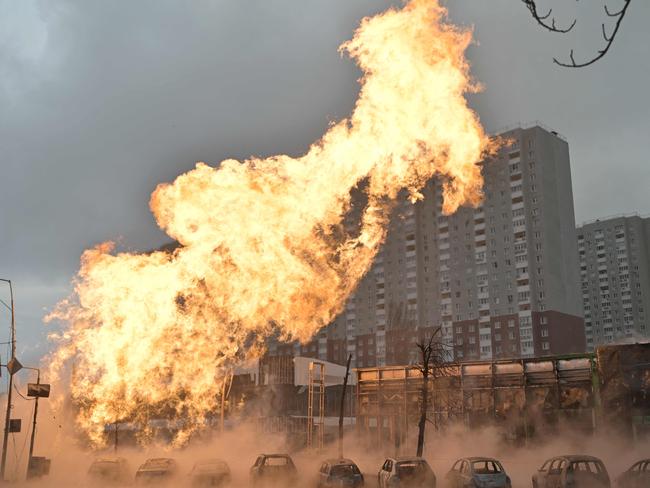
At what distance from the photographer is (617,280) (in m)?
136

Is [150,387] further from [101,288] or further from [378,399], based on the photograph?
[378,399]

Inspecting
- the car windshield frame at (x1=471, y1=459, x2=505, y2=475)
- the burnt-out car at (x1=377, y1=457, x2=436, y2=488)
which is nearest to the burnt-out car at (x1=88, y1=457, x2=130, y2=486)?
the burnt-out car at (x1=377, y1=457, x2=436, y2=488)

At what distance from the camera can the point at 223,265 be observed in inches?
1382

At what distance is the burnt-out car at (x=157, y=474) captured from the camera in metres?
27.1

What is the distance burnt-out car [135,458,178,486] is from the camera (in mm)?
27094

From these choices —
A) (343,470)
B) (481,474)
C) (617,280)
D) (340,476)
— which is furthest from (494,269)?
→ (481,474)

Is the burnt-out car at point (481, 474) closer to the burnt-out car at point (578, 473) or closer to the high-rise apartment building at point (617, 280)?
the burnt-out car at point (578, 473)

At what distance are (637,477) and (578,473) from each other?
190cm

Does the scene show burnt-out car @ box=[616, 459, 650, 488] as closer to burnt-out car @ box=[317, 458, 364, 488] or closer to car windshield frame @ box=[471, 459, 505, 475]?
car windshield frame @ box=[471, 459, 505, 475]

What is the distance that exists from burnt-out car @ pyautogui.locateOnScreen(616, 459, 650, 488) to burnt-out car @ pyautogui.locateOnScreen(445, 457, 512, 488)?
3418 millimetres

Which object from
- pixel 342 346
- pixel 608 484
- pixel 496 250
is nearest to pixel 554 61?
pixel 608 484

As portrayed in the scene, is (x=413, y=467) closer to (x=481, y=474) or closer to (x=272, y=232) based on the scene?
(x=481, y=474)

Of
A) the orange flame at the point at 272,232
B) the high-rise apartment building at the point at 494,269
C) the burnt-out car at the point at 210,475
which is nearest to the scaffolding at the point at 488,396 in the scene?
the orange flame at the point at 272,232

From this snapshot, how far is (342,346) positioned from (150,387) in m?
80.8
